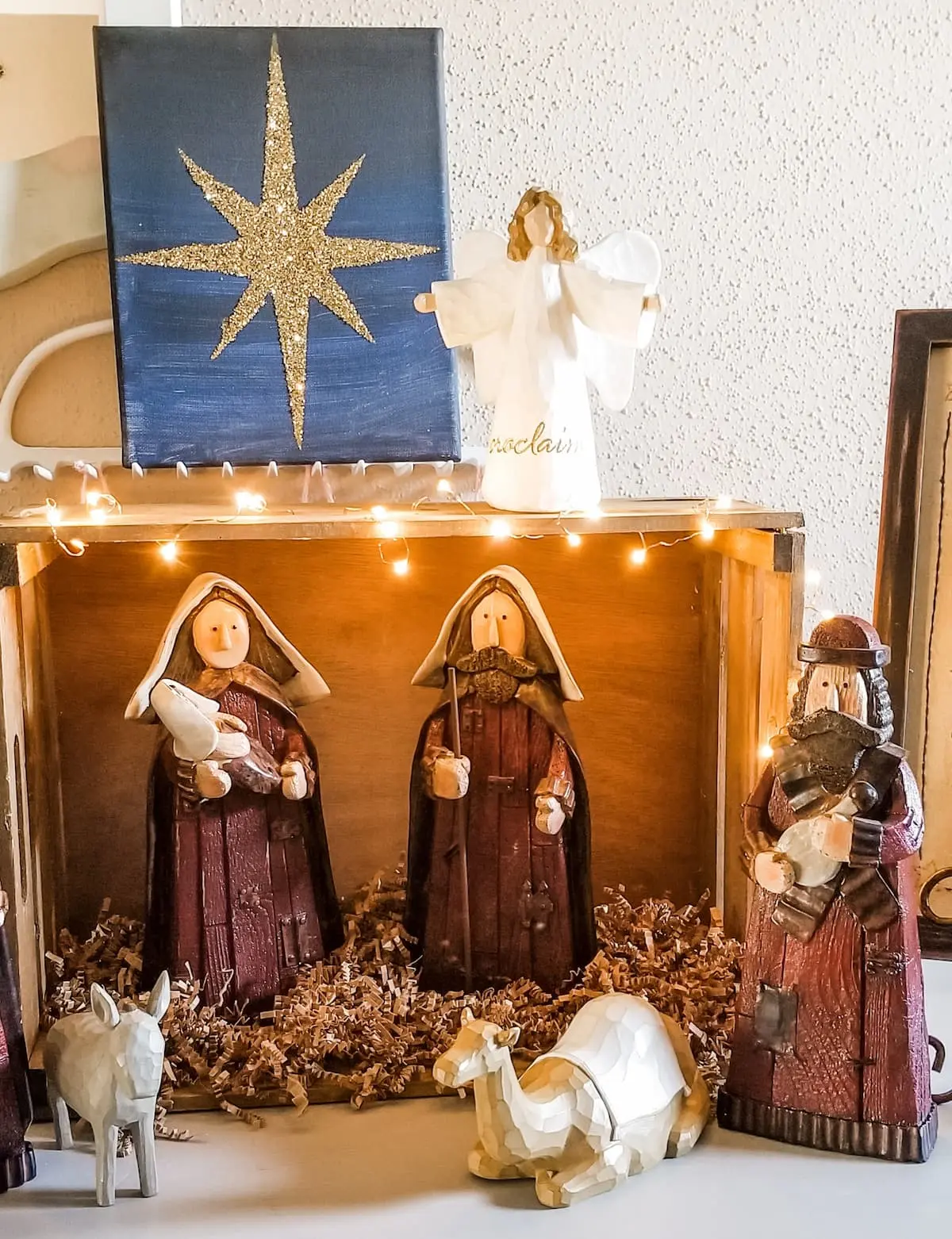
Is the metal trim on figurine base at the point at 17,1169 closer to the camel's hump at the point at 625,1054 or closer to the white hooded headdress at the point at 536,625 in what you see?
the camel's hump at the point at 625,1054

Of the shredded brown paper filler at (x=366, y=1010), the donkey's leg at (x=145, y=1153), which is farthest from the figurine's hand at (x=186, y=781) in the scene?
the donkey's leg at (x=145, y=1153)

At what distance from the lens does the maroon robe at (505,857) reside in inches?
40.8

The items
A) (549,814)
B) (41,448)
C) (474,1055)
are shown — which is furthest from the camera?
(41,448)

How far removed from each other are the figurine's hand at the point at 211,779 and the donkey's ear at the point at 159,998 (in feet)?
0.54

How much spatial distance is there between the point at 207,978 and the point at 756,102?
974 millimetres

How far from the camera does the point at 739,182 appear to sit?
117cm

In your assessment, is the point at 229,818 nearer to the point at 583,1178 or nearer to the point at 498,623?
the point at 498,623

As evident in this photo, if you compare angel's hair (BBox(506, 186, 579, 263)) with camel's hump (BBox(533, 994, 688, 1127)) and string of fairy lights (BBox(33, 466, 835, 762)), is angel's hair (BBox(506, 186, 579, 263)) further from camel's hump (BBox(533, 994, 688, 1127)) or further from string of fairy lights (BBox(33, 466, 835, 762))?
camel's hump (BBox(533, 994, 688, 1127))

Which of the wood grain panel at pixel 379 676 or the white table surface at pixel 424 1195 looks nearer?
the white table surface at pixel 424 1195

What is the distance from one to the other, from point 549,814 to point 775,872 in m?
0.22

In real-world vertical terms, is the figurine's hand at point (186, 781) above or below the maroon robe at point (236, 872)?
above

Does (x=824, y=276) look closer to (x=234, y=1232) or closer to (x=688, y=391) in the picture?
(x=688, y=391)

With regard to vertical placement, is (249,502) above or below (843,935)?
above

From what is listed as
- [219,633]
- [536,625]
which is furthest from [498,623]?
[219,633]
